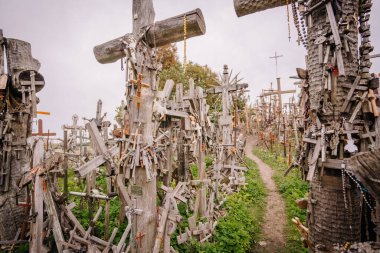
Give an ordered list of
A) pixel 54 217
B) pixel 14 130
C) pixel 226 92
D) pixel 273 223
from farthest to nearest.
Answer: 1. pixel 226 92
2. pixel 273 223
3. pixel 14 130
4. pixel 54 217

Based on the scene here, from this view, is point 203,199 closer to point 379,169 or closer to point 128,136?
point 128,136

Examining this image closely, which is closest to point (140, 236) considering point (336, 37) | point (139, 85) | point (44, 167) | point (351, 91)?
point (44, 167)

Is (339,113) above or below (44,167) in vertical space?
above

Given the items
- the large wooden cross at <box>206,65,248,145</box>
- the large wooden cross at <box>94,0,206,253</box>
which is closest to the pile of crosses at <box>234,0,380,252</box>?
the large wooden cross at <box>94,0,206,253</box>

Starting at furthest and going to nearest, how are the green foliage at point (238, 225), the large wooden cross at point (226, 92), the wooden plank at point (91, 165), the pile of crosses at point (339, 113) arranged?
the large wooden cross at point (226, 92) → the green foliage at point (238, 225) → the pile of crosses at point (339, 113) → the wooden plank at point (91, 165)

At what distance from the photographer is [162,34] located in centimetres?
374

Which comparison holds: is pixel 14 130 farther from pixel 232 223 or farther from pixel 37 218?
pixel 232 223

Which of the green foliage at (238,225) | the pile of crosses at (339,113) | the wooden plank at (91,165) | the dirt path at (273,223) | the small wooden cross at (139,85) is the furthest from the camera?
the dirt path at (273,223)

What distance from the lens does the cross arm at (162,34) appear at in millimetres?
3334

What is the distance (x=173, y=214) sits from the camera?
14.8 ft

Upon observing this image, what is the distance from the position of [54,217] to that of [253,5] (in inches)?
223

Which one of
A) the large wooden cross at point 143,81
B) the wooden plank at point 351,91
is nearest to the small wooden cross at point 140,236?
the large wooden cross at point 143,81

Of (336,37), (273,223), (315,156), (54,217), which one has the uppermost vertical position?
(336,37)

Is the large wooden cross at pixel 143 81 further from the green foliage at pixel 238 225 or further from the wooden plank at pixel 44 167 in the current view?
the green foliage at pixel 238 225
